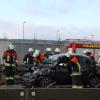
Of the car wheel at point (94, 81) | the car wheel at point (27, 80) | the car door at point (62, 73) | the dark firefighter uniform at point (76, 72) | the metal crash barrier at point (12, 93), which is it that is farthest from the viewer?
the car wheel at point (94, 81)

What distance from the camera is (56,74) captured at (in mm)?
16031

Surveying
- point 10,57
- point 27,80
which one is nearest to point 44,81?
point 27,80

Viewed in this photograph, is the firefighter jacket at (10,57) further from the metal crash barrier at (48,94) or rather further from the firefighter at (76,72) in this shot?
the metal crash barrier at (48,94)

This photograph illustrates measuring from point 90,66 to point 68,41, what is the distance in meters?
14.8

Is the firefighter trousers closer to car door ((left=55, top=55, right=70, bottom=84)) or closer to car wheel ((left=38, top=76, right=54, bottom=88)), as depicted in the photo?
car wheel ((left=38, top=76, right=54, bottom=88))

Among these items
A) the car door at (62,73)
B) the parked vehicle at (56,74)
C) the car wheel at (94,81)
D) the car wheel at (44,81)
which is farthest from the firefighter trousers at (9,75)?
the car wheel at (94,81)

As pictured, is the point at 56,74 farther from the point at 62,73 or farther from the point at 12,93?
the point at 12,93

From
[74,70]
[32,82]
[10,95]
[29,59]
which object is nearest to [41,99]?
[10,95]

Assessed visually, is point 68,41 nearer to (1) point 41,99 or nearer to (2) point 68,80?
(2) point 68,80

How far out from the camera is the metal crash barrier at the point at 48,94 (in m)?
7.98

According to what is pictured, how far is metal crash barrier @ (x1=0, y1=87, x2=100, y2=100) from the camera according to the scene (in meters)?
7.98

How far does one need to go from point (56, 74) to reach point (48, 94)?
787 cm

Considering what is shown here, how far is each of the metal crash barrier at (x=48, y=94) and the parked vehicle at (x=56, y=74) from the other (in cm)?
720

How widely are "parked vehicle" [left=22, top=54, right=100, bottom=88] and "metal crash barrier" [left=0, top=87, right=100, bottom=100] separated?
7.20 m
